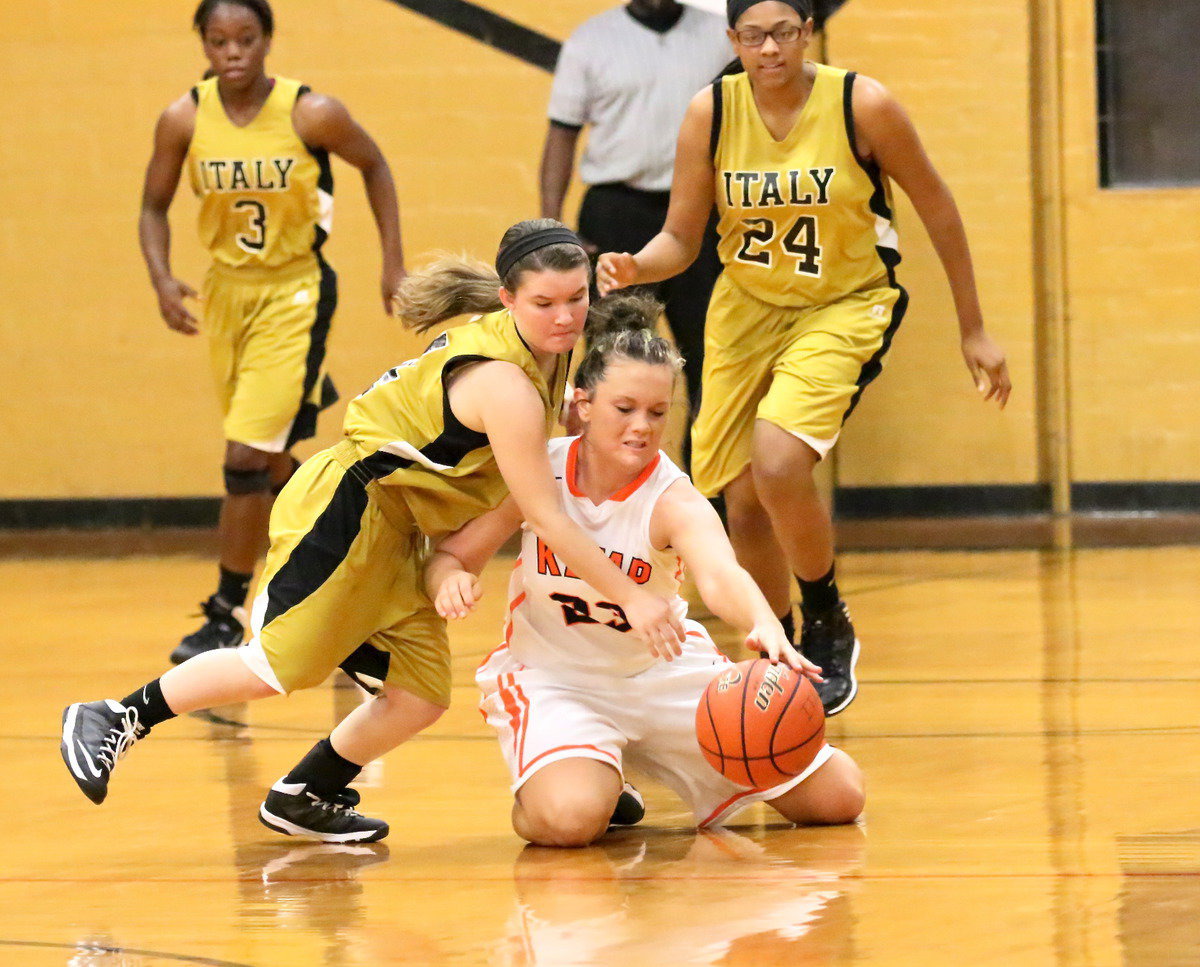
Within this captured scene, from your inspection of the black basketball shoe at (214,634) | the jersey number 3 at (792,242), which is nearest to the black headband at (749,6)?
the jersey number 3 at (792,242)

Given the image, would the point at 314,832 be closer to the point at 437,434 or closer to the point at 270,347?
the point at 437,434

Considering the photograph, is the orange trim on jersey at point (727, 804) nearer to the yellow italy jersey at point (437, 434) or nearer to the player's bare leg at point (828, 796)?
the player's bare leg at point (828, 796)

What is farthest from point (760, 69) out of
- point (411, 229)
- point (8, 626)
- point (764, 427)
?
point (411, 229)

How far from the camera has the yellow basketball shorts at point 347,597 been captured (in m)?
3.39

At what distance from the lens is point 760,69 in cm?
437

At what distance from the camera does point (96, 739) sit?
3328mm

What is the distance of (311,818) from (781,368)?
165 cm

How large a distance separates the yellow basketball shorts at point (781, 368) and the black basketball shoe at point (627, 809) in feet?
3.83

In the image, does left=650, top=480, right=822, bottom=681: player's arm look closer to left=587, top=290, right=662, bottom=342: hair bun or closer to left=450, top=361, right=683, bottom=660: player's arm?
left=450, top=361, right=683, bottom=660: player's arm

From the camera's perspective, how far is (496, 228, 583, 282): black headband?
335 centimetres

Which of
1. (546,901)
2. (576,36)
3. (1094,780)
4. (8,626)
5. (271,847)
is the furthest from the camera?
(576,36)

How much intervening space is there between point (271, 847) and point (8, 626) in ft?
10.4

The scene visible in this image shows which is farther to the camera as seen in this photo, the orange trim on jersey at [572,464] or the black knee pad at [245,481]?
the black knee pad at [245,481]

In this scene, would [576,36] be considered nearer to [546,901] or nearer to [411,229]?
[411,229]
